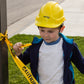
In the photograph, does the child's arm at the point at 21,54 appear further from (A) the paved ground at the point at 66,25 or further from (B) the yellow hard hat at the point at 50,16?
(A) the paved ground at the point at 66,25

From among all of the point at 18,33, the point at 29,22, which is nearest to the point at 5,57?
the point at 18,33

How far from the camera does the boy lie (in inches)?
93.0

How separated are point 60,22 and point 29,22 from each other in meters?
6.27

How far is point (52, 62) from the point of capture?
247 centimetres

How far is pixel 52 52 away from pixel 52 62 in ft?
0.31

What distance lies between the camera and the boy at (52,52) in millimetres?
2361

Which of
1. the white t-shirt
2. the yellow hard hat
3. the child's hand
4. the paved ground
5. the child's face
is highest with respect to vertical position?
the yellow hard hat

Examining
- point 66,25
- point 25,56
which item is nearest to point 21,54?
point 25,56

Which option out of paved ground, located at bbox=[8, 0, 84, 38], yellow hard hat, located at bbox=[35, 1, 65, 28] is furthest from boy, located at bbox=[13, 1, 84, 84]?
paved ground, located at bbox=[8, 0, 84, 38]

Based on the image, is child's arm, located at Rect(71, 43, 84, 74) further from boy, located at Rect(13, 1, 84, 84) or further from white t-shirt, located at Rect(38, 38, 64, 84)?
white t-shirt, located at Rect(38, 38, 64, 84)

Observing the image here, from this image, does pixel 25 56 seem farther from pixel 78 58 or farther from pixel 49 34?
pixel 78 58

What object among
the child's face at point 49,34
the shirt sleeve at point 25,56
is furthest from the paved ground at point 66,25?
the child's face at point 49,34

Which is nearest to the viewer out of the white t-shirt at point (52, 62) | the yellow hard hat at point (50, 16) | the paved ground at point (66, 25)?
the yellow hard hat at point (50, 16)

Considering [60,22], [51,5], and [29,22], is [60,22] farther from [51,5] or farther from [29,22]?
[29,22]
